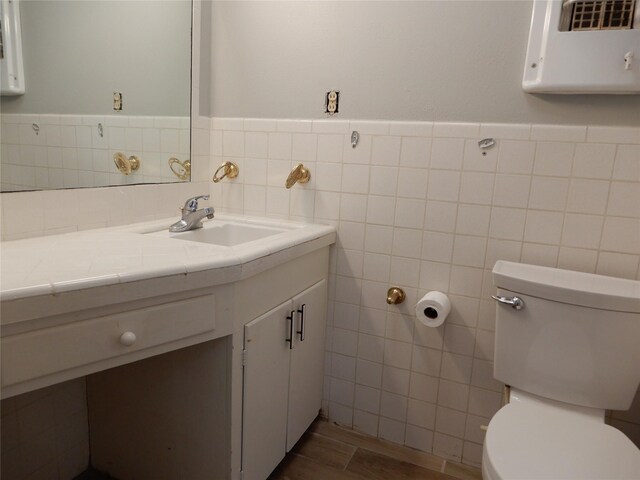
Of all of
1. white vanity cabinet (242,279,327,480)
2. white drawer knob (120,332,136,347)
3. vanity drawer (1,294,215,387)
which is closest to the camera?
vanity drawer (1,294,215,387)

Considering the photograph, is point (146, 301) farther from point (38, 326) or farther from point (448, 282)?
point (448, 282)

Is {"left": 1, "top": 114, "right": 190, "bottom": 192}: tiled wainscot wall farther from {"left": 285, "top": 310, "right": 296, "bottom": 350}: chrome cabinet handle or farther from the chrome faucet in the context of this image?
{"left": 285, "top": 310, "right": 296, "bottom": 350}: chrome cabinet handle

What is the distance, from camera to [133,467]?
1.42 m

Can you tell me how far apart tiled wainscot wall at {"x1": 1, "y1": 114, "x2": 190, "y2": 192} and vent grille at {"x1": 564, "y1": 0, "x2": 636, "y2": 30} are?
1393mm

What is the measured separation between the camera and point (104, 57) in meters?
1.46

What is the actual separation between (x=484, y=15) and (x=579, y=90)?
15.2 inches

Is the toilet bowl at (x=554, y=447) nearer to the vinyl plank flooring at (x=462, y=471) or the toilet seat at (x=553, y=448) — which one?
the toilet seat at (x=553, y=448)

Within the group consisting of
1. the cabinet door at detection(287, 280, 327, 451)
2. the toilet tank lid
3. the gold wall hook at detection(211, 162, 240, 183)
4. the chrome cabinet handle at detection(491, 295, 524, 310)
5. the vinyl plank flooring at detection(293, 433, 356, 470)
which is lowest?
the vinyl plank flooring at detection(293, 433, 356, 470)

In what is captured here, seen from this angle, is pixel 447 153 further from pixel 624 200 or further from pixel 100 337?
pixel 100 337

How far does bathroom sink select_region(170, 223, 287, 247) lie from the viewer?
5.46ft

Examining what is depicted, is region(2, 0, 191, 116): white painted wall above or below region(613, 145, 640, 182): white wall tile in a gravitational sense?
above

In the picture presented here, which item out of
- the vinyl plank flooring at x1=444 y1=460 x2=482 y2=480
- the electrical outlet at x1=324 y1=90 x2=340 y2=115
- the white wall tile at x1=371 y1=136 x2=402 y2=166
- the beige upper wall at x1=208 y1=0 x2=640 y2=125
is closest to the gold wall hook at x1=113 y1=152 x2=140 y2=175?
the beige upper wall at x1=208 y1=0 x2=640 y2=125

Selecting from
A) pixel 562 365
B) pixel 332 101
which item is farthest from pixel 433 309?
pixel 332 101

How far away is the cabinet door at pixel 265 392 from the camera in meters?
1.27
